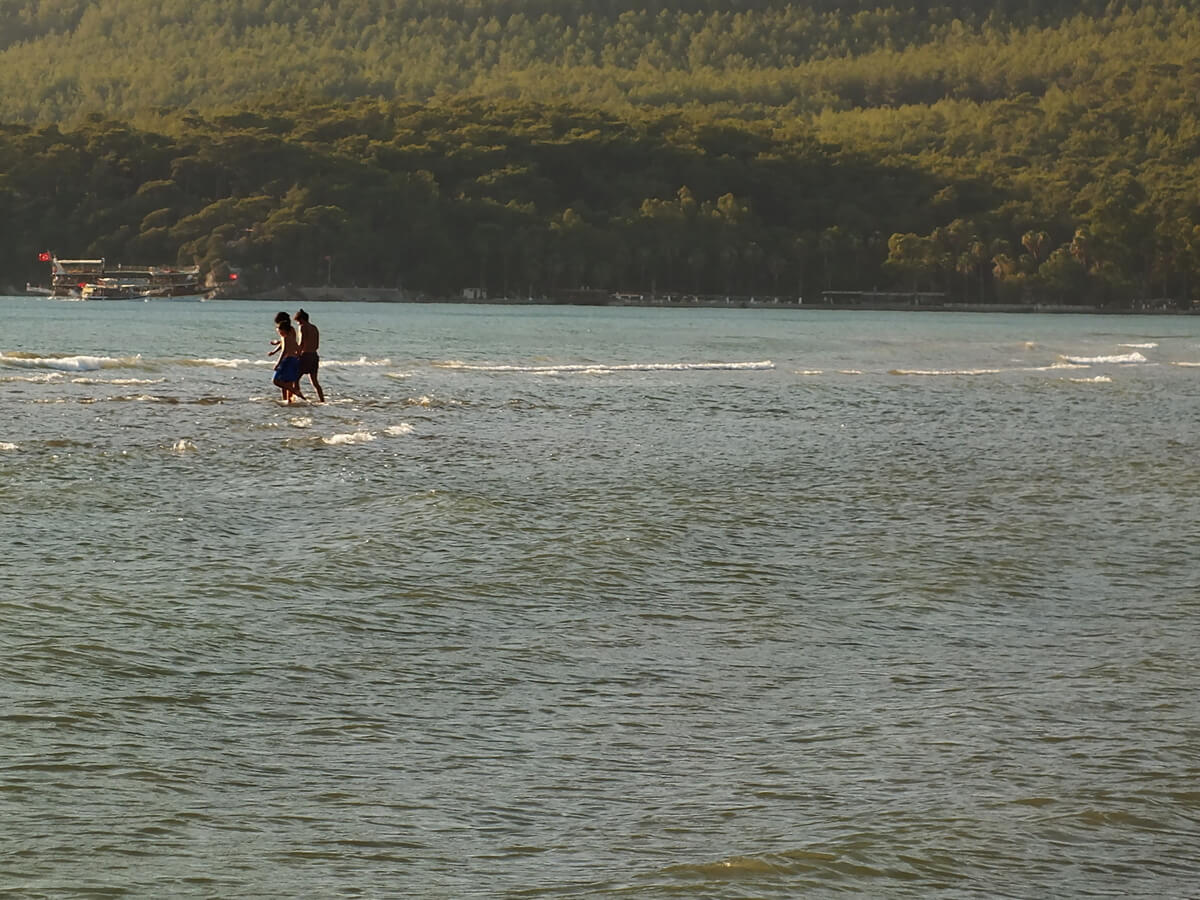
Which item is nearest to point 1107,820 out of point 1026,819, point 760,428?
point 1026,819

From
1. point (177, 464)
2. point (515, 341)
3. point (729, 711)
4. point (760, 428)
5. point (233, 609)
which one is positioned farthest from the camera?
point (515, 341)

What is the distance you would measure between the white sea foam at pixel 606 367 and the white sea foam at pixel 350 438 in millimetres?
23840

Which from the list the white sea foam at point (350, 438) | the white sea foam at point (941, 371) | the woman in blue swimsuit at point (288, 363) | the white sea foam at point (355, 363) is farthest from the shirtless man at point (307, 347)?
the white sea foam at point (941, 371)

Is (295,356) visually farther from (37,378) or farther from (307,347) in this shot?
(37,378)

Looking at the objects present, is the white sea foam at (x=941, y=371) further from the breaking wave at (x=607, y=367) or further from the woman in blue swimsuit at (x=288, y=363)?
the woman in blue swimsuit at (x=288, y=363)

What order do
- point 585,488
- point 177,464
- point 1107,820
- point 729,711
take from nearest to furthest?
point 1107,820 < point 729,711 < point 585,488 < point 177,464

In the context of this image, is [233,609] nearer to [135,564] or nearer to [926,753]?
[135,564]

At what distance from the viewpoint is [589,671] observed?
34.6 ft

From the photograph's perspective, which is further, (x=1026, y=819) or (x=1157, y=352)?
(x=1157, y=352)

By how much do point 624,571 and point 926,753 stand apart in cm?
591

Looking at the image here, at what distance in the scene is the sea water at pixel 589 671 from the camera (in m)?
7.29

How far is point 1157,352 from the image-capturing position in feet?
260

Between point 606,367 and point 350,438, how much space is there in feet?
97.4

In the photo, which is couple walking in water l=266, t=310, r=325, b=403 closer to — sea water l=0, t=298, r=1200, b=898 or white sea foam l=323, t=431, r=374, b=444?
white sea foam l=323, t=431, r=374, b=444
